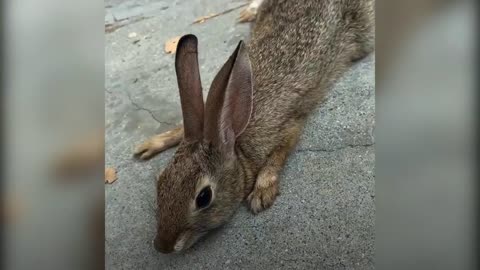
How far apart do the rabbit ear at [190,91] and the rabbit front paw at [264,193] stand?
156 millimetres

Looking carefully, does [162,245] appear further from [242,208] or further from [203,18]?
→ [203,18]

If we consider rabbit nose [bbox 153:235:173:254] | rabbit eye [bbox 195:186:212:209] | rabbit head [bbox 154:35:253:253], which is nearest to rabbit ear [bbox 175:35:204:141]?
rabbit head [bbox 154:35:253:253]

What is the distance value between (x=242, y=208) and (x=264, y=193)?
0.05 meters

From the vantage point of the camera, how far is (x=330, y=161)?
1.06 m

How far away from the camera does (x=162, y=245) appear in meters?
1.05

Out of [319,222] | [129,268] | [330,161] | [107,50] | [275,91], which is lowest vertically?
[129,268]

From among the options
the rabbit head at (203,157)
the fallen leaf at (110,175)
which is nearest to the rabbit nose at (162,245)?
the rabbit head at (203,157)

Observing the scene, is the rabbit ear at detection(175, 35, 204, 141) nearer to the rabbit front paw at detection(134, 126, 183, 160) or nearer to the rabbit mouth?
the rabbit front paw at detection(134, 126, 183, 160)
